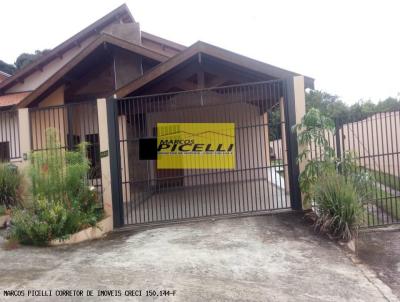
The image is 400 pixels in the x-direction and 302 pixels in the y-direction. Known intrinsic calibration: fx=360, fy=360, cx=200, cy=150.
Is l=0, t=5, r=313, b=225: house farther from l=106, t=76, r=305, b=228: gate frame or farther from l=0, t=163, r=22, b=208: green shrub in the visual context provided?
l=0, t=163, r=22, b=208: green shrub

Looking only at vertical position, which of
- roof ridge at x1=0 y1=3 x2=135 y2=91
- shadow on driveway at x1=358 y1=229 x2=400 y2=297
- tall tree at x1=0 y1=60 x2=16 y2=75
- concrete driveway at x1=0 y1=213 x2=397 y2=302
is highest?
tall tree at x1=0 y1=60 x2=16 y2=75

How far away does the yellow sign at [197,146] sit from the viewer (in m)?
11.3

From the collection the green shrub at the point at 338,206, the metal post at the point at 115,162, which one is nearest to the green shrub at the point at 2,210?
the metal post at the point at 115,162

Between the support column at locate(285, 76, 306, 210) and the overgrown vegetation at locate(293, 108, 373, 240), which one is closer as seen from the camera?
the overgrown vegetation at locate(293, 108, 373, 240)

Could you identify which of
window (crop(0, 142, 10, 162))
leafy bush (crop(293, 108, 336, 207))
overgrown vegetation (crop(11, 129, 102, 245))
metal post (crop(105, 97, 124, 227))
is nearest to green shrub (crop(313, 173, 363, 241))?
leafy bush (crop(293, 108, 336, 207))

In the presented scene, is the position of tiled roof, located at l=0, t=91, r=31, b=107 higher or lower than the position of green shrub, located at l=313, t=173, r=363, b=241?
higher

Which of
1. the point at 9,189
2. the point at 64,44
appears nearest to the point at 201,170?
the point at 9,189

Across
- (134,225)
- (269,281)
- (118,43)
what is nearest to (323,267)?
(269,281)

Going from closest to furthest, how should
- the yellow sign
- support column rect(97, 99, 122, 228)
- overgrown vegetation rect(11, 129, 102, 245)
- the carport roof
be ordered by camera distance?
overgrown vegetation rect(11, 129, 102, 245) → support column rect(97, 99, 122, 228) → the carport roof → the yellow sign

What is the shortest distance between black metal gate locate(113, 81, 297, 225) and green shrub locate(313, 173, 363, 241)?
4.84 ft

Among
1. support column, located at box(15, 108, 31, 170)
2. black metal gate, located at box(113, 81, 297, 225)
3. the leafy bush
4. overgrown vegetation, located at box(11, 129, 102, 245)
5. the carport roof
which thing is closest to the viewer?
overgrown vegetation, located at box(11, 129, 102, 245)

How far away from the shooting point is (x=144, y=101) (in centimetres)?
952

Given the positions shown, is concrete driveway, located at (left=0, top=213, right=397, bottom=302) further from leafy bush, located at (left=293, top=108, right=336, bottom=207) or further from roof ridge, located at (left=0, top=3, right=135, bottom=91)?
roof ridge, located at (left=0, top=3, right=135, bottom=91)

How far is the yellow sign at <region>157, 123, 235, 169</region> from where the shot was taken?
11328 mm
